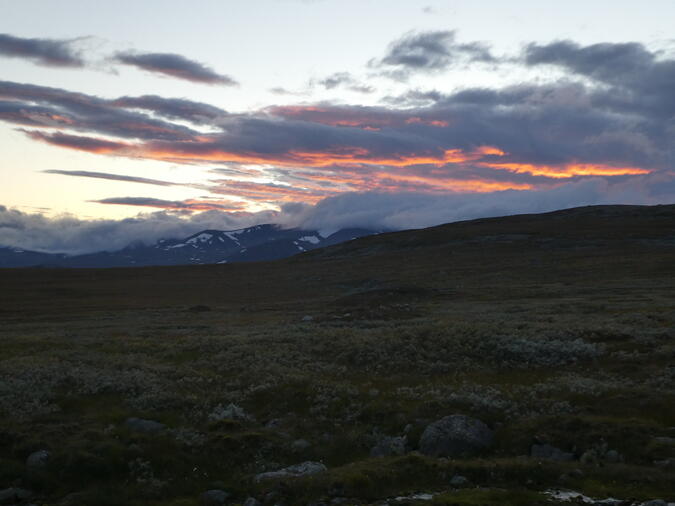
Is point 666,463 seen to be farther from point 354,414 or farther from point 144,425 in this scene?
point 144,425

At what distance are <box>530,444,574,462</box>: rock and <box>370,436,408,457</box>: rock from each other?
4.95 meters

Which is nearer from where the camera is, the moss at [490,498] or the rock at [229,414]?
the moss at [490,498]

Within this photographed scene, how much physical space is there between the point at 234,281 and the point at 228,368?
117 m

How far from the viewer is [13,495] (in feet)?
61.0

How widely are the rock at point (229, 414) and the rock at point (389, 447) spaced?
657 cm

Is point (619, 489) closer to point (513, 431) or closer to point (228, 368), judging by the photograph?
point (513, 431)

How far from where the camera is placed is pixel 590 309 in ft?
185

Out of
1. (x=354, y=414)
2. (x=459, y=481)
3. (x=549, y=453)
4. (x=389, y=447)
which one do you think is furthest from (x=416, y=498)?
(x=354, y=414)

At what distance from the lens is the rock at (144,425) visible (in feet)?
77.6

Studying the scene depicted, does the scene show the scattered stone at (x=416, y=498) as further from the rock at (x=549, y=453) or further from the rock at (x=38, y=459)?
the rock at (x=38, y=459)

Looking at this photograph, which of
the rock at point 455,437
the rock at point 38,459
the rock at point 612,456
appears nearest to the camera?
the rock at point 612,456

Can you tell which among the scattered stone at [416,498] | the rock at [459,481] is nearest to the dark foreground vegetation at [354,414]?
the rock at [459,481]

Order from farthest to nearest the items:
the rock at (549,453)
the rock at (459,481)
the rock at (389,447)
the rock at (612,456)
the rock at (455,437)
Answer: the rock at (389,447), the rock at (455,437), the rock at (549,453), the rock at (612,456), the rock at (459,481)

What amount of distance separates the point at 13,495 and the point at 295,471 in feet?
31.9
